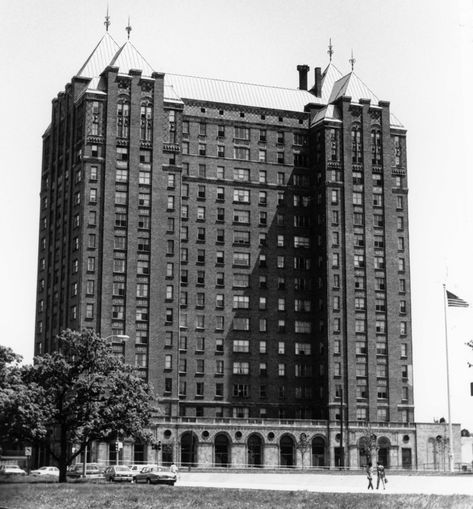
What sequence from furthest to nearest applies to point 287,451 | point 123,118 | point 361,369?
point 361,369, point 123,118, point 287,451

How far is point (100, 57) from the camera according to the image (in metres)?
166

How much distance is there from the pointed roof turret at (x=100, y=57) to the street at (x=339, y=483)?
74799 millimetres

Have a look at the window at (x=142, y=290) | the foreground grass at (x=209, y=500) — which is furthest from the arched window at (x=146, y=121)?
the foreground grass at (x=209, y=500)

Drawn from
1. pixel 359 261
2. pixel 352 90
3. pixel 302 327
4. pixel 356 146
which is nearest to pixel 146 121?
pixel 356 146

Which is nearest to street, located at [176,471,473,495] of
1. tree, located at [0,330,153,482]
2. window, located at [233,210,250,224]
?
tree, located at [0,330,153,482]

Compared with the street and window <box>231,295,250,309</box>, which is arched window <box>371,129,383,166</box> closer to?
window <box>231,295,250,309</box>

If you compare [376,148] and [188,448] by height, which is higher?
[376,148]

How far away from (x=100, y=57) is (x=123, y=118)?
16159mm

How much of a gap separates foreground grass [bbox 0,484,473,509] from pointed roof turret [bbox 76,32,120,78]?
105 m

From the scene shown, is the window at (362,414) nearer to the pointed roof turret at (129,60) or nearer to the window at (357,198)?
the window at (357,198)

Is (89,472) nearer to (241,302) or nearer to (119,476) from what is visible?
(119,476)

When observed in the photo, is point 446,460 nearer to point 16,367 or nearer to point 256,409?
point 256,409

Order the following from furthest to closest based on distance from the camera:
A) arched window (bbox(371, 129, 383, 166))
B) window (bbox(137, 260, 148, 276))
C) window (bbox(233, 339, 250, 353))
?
arched window (bbox(371, 129, 383, 166)) → window (bbox(233, 339, 250, 353)) → window (bbox(137, 260, 148, 276))

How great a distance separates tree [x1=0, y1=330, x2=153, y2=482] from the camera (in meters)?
84.6
